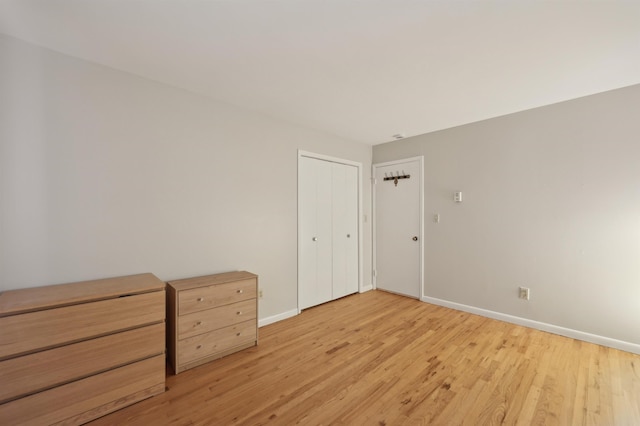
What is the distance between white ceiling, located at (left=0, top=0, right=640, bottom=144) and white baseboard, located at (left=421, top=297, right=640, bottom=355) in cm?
244

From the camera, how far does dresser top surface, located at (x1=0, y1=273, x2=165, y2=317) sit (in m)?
1.49

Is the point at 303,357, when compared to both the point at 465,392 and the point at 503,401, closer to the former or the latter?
the point at 465,392

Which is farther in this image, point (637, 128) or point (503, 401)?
point (637, 128)

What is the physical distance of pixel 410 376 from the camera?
6.84 ft

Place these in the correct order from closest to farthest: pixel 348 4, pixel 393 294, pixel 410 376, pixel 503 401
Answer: pixel 348 4 → pixel 503 401 → pixel 410 376 → pixel 393 294

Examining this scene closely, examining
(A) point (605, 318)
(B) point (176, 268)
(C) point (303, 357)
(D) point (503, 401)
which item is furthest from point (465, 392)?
(B) point (176, 268)

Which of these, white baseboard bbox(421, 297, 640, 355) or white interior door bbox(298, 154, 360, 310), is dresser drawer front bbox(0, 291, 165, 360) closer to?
white interior door bbox(298, 154, 360, 310)

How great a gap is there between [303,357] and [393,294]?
89.7 inches

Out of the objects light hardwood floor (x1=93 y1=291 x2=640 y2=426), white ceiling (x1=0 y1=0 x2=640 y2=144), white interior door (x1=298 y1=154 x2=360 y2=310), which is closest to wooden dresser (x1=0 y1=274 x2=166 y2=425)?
light hardwood floor (x1=93 y1=291 x2=640 y2=426)

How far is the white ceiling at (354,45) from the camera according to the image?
59.3 inches

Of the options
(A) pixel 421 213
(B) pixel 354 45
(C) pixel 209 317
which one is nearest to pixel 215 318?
(C) pixel 209 317

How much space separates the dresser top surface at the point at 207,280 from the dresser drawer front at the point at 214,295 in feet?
0.10

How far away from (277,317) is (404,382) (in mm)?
A: 1628

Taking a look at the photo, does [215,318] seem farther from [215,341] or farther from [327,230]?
[327,230]
